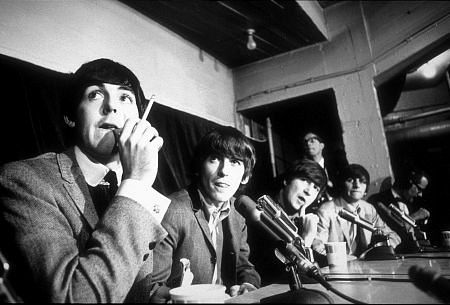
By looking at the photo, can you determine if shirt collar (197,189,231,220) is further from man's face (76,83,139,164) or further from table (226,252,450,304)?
man's face (76,83,139,164)

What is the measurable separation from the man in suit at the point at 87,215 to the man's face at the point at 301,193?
7.11 feet

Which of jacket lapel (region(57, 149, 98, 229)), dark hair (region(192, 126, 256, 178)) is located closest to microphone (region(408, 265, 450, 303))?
jacket lapel (region(57, 149, 98, 229))

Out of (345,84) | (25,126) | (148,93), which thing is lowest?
(25,126)

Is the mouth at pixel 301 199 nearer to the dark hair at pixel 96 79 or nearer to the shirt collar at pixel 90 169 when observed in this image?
the dark hair at pixel 96 79

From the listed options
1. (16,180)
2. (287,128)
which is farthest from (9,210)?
(287,128)

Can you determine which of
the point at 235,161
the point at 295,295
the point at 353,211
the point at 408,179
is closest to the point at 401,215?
the point at 353,211

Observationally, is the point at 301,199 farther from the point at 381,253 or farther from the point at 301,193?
the point at 381,253

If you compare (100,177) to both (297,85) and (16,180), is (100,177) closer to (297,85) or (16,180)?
(16,180)

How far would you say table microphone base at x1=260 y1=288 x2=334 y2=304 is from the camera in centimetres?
102

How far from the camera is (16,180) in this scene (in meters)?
1.13

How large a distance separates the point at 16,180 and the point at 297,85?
4.74 metres

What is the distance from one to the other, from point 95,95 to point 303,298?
1412 mm

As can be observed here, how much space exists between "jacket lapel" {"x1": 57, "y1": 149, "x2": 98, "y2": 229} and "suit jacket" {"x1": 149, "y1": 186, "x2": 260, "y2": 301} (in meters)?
0.70

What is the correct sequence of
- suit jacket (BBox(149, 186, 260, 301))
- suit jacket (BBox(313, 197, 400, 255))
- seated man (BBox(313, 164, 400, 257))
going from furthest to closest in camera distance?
1. seated man (BBox(313, 164, 400, 257))
2. suit jacket (BBox(313, 197, 400, 255))
3. suit jacket (BBox(149, 186, 260, 301))
